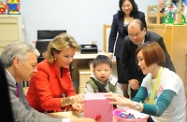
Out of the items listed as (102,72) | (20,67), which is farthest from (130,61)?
(20,67)

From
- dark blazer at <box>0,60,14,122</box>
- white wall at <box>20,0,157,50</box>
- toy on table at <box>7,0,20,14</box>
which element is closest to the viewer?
dark blazer at <box>0,60,14,122</box>

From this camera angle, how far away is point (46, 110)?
165 centimetres

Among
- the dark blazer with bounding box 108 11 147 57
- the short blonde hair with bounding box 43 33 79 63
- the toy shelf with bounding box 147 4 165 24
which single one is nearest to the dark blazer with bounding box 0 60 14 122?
the short blonde hair with bounding box 43 33 79 63

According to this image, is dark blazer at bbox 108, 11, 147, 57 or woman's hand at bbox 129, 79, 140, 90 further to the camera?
dark blazer at bbox 108, 11, 147, 57

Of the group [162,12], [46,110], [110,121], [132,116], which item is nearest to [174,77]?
[132,116]

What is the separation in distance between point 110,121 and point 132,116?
137 mm

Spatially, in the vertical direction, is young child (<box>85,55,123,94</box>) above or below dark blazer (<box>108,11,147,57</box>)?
below

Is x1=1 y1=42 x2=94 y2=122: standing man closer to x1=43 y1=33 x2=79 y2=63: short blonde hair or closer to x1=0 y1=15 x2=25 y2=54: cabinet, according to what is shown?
x1=43 y1=33 x2=79 y2=63: short blonde hair

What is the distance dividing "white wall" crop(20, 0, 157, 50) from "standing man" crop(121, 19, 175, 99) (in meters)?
1.63

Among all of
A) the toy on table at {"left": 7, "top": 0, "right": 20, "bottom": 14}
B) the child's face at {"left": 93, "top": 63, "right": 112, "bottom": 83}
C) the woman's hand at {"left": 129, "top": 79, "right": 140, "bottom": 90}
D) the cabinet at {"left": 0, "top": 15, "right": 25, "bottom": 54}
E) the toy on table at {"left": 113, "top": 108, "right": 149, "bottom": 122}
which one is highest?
the toy on table at {"left": 7, "top": 0, "right": 20, "bottom": 14}

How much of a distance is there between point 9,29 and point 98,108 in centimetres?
279

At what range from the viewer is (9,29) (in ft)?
11.8

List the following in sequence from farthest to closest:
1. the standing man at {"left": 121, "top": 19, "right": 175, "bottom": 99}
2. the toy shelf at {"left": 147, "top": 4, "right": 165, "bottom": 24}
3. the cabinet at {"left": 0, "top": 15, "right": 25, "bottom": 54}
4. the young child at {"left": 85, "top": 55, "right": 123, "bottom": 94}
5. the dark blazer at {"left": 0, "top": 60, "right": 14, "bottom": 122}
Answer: the cabinet at {"left": 0, "top": 15, "right": 25, "bottom": 54}, the toy shelf at {"left": 147, "top": 4, "right": 165, "bottom": 24}, the standing man at {"left": 121, "top": 19, "right": 175, "bottom": 99}, the young child at {"left": 85, "top": 55, "right": 123, "bottom": 94}, the dark blazer at {"left": 0, "top": 60, "right": 14, "bottom": 122}

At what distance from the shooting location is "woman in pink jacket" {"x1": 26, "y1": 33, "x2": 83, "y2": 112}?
1.57 metres
